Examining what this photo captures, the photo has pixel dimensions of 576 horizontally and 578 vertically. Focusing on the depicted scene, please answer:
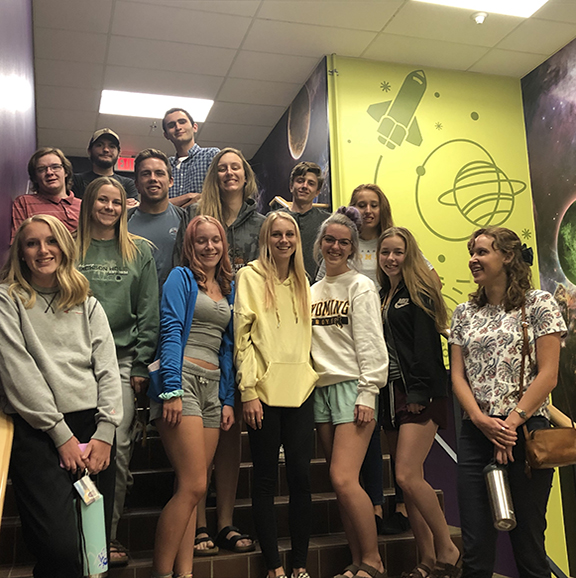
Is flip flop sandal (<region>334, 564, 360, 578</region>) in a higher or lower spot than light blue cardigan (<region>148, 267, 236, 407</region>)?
lower

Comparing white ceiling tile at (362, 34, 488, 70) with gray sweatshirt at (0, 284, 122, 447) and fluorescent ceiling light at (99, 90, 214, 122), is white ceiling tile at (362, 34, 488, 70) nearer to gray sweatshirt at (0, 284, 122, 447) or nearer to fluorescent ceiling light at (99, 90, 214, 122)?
fluorescent ceiling light at (99, 90, 214, 122)

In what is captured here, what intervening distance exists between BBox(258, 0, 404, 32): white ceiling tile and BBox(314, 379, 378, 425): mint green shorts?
11.6 feet

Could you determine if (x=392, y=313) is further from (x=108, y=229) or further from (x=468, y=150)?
(x=468, y=150)

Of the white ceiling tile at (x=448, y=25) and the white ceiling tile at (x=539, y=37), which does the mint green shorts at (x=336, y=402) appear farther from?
the white ceiling tile at (x=539, y=37)

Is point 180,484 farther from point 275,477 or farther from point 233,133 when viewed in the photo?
point 233,133

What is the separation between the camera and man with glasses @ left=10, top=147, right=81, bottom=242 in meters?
3.43

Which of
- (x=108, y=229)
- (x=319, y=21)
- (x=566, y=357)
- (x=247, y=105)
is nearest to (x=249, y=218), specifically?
(x=108, y=229)

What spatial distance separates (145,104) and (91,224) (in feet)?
13.7

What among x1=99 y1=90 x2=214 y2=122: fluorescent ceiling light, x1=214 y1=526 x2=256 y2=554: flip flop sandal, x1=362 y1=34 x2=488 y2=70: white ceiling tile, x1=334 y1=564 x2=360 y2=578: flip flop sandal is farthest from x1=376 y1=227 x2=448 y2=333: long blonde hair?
x1=99 y1=90 x2=214 y2=122: fluorescent ceiling light

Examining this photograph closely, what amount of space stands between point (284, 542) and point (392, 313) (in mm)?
1243

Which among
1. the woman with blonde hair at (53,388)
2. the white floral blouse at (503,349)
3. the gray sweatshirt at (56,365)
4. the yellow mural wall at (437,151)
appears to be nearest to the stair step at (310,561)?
the woman with blonde hair at (53,388)

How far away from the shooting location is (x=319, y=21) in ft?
16.9

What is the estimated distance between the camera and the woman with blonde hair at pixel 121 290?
2.53m

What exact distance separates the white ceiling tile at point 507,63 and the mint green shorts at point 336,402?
4.34m
